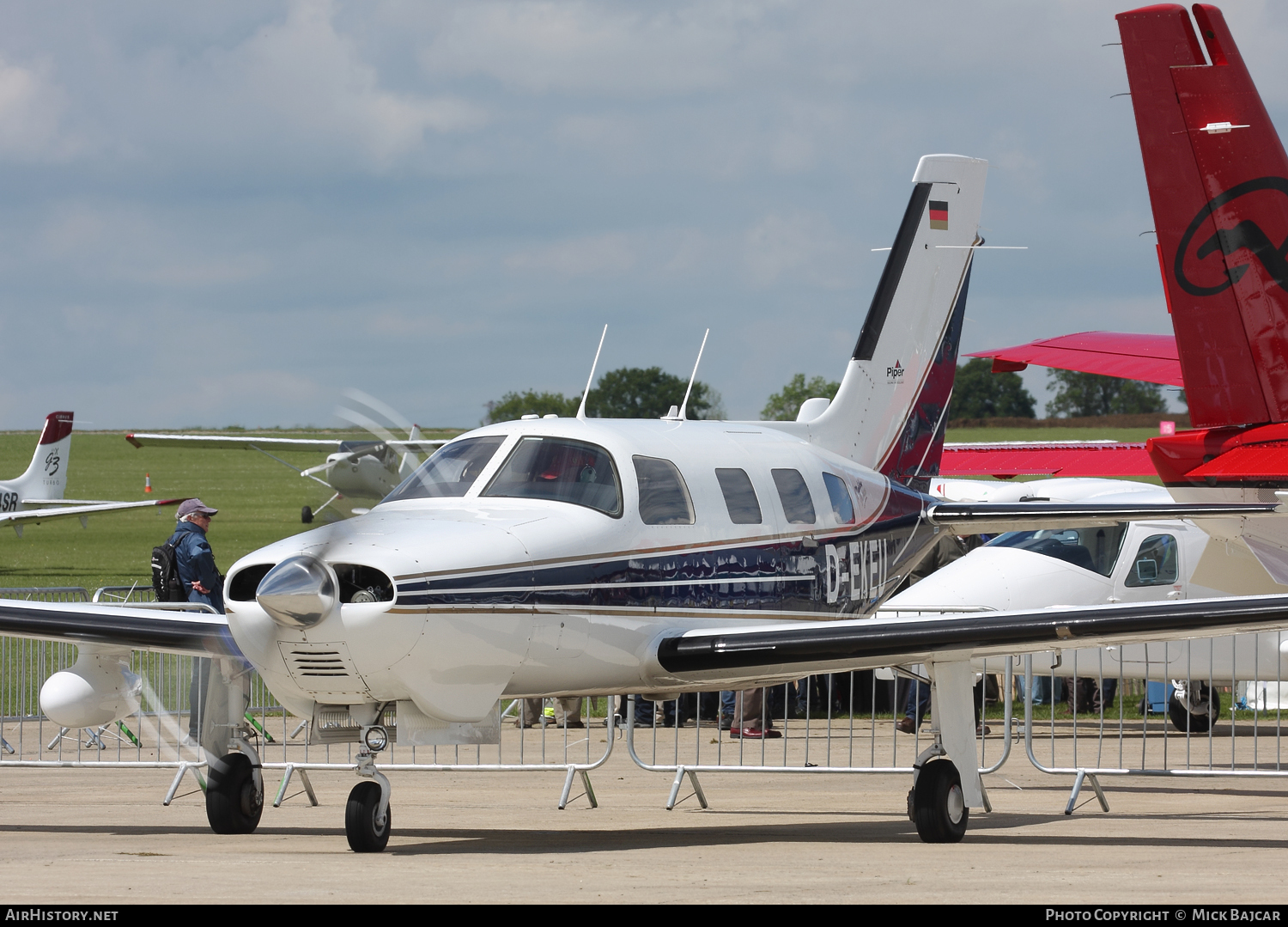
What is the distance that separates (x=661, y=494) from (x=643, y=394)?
5.57 m

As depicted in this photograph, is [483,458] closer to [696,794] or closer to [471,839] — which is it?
[471,839]

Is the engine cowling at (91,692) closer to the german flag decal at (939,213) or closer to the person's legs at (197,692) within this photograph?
the person's legs at (197,692)

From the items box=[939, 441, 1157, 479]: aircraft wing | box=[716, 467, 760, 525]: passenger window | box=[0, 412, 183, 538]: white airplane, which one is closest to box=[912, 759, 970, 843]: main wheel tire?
box=[716, 467, 760, 525]: passenger window

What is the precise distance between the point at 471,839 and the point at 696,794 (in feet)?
8.48

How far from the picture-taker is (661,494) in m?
9.50

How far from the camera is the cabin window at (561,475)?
9.02 m

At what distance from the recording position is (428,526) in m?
8.33

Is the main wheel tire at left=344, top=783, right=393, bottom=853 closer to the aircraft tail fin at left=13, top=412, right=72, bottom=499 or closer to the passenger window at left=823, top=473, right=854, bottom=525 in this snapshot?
the passenger window at left=823, top=473, right=854, bottom=525

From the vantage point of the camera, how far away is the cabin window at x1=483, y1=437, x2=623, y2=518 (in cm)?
902

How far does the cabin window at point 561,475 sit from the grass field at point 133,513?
1605 mm

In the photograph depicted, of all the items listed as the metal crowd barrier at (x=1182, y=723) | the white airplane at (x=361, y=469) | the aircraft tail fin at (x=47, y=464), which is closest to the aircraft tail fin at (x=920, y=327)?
the metal crowd barrier at (x=1182, y=723)

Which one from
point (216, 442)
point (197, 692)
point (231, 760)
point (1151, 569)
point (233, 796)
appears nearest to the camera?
point (233, 796)

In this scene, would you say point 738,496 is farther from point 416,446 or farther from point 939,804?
point 939,804

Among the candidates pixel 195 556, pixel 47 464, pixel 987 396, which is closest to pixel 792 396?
pixel 987 396
